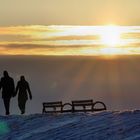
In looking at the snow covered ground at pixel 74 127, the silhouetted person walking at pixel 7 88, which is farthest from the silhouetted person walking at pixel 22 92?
the snow covered ground at pixel 74 127

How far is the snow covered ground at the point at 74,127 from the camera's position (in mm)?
19141

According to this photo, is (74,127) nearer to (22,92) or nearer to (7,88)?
(7,88)

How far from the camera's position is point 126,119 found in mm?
20594

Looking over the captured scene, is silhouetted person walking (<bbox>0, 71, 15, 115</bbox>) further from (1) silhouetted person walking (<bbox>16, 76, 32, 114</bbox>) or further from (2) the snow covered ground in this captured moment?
(2) the snow covered ground

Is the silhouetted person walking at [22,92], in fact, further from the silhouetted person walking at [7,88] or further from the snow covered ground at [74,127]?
the snow covered ground at [74,127]

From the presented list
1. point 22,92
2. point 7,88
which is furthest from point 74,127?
point 22,92

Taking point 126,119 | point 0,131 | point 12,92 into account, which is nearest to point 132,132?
point 126,119

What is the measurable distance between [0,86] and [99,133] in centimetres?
957

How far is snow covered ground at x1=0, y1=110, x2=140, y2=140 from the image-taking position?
62.8 ft

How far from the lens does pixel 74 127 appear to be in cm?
2077

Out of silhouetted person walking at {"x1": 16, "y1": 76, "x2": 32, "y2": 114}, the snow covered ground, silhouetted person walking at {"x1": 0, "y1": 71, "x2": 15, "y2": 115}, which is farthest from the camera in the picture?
silhouetted person walking at {"x1": 16, "y1": 76, "x2": 32, "y2": 114}

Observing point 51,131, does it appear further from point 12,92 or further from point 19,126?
point 12,92

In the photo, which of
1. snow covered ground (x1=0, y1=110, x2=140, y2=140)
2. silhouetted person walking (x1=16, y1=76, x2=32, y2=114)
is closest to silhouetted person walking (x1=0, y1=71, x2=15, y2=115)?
silhouetted person walking (x1=16, y1=76, x2=32, y2=114)

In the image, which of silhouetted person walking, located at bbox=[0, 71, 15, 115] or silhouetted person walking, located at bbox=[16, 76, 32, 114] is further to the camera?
silhouetted person walking, located at bbox=[16, 76, 32, 114]
